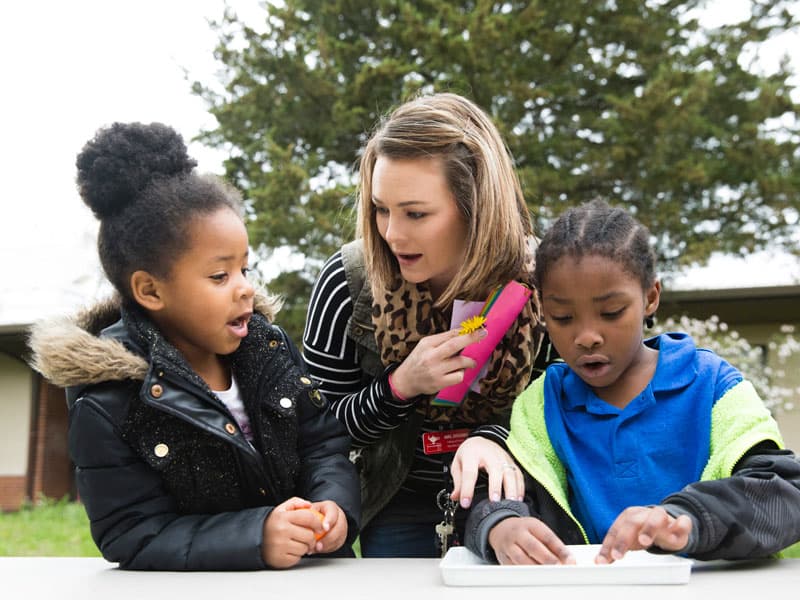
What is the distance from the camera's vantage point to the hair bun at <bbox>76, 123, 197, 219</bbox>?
201 centimetres

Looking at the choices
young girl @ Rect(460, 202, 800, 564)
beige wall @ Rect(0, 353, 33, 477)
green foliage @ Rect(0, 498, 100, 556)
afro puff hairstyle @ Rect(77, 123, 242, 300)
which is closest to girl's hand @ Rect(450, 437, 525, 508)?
young girl @ Rect(460, 202, 800, 564)

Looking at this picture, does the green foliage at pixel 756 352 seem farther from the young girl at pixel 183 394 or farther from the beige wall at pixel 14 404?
the beige wall at pixel 14 404

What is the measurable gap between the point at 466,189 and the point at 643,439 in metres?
0.75

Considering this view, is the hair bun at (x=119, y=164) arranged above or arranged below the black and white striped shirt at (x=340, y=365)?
above

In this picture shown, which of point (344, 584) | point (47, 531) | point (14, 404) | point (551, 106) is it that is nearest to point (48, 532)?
point (47, 531)

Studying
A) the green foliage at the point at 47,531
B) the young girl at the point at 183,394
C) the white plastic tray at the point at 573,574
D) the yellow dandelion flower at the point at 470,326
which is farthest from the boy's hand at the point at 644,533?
the green foliage at the point at 47,531

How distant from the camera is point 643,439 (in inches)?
74.1

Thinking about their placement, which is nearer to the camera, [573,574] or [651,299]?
[573,574]

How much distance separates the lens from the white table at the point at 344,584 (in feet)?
4.47

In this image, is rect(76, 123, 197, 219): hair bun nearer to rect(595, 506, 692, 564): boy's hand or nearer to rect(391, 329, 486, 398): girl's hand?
rect(391, 329, 486, 398): girl's hand

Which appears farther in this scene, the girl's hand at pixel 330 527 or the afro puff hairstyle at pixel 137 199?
the afro puff hairstyle at pixel 137 199

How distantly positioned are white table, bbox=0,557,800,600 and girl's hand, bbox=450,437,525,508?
0.16 m

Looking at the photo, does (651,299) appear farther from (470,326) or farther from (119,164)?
(119,164)

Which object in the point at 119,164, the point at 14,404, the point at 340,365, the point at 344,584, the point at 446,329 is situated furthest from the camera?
the point at 14,404
